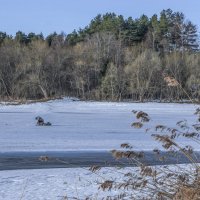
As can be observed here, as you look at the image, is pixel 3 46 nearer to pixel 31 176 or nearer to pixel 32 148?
pixel 32 148

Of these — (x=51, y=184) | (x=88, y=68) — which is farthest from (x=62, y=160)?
(x=88, y=68)

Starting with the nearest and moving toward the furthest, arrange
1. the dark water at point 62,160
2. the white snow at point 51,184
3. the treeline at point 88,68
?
the white snow at point 51,184 → the dark water at point 62,160 → the treeline at point 88,68

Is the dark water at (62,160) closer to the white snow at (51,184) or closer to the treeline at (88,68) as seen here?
the white snow at (51,184)

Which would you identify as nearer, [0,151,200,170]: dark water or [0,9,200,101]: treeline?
[0,151,200,170]: dark water

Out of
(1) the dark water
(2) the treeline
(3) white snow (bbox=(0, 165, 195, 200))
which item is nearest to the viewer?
(3) white snow (bbox=(0, 165, 195, 200))

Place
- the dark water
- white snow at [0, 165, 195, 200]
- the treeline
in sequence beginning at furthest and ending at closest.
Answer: the treeline
the dark water
white snow at [0, 165, 195, 200]

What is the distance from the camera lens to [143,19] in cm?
10112

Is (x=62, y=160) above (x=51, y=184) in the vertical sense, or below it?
above

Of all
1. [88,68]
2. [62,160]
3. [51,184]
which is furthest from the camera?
[88,68]

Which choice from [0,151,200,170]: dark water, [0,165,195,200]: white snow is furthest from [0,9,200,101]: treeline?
[0,165,195,200]: white snow

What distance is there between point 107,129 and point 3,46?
57143mm

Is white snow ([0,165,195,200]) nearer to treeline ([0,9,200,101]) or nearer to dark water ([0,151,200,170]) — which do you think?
dark water ([0,151,200,170])

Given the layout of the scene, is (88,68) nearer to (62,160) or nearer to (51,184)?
(62,160)

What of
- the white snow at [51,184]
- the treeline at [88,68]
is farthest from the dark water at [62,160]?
the treeline at [88,68]
